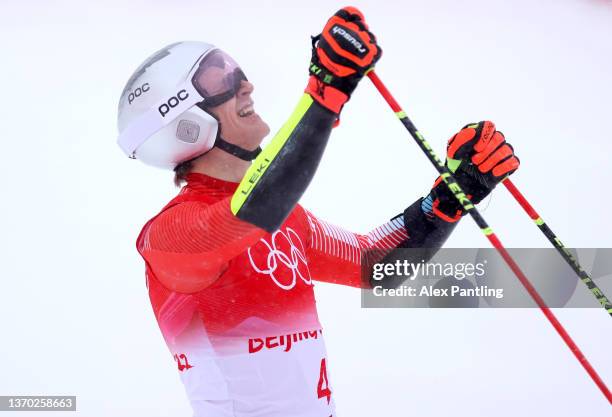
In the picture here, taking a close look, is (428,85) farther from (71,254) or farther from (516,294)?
(71,254)

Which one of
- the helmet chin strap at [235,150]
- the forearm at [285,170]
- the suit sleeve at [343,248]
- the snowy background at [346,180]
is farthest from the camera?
the snowy background at [346,180]

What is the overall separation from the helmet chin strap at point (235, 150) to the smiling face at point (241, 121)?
10 mm

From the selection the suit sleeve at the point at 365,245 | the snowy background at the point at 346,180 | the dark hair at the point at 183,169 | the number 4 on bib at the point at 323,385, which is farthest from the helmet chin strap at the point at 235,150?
the snowy background at the point at 346,180

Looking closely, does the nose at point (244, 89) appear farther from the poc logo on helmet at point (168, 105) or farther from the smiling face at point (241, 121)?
the poc logo on helmet at point (168, 105)

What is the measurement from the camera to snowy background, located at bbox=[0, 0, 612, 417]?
420cm

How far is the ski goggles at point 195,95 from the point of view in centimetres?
241

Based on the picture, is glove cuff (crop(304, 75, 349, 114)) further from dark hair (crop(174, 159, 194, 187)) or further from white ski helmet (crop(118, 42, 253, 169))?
dark hair (crop(174, 159, 194, 187))

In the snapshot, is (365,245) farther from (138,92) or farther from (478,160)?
(138,92)

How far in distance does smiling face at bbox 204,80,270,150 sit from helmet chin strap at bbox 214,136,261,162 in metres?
0.01

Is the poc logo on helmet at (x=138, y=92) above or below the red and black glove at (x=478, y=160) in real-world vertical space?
above

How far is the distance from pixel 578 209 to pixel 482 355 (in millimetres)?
1104

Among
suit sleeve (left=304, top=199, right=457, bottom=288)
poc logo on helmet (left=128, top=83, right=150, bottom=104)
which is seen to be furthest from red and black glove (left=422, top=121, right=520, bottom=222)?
poc logo on helmet (left=128, top=83, right=150, bottom=104)

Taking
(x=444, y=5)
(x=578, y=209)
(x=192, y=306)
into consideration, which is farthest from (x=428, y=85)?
(x=192, y=306)

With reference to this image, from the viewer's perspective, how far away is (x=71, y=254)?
4.60 meters
